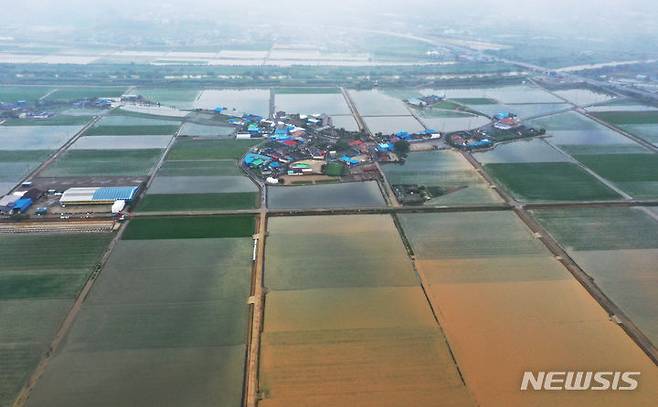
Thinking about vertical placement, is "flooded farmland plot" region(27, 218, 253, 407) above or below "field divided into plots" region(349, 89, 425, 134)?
below

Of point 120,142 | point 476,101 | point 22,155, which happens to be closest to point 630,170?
point 476,101

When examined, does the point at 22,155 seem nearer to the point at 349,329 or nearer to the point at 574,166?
the point at 349,329

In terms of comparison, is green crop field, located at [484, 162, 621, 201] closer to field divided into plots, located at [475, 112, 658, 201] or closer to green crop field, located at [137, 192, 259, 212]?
field divided into plots, located at [475, 112, 658, 201]

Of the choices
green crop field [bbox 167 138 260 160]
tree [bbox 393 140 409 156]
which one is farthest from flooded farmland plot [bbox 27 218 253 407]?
tree [bbox 393 140 409 156]

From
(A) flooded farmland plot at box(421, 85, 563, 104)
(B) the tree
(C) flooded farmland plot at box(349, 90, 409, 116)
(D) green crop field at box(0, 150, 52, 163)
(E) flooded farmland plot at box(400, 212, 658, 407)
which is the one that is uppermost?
(A) flooded farmland plot at box(421, 85, 563, 104)

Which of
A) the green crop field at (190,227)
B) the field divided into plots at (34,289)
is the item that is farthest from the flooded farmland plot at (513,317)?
the field divided into plots at (34,289)

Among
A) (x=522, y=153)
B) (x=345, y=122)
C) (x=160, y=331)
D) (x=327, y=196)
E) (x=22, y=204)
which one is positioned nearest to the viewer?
(x=160, y=331)
